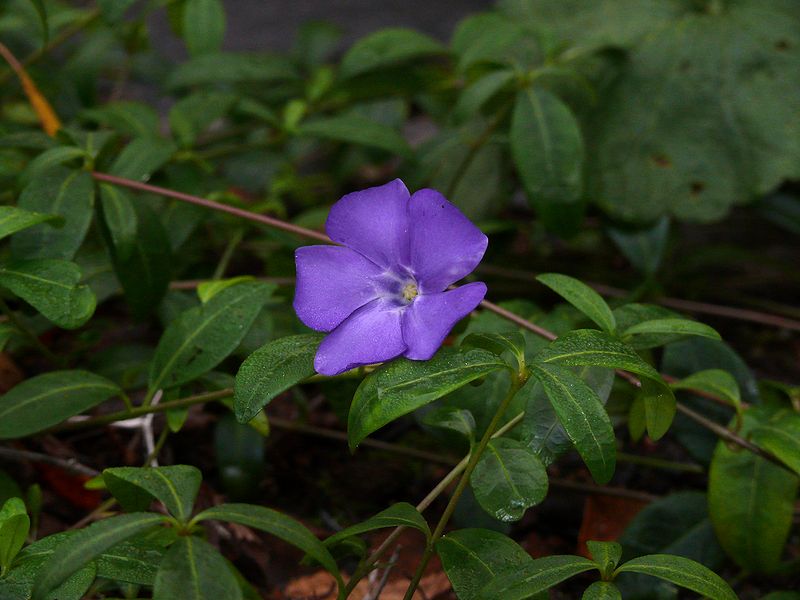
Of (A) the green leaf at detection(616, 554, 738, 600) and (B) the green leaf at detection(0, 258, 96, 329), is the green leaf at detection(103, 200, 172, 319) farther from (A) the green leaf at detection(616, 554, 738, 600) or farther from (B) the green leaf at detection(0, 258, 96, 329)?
(A) the green leaf at detection(616, 554, 738, 600)

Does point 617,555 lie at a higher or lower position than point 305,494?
higher

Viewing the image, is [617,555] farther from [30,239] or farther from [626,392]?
[30,239]

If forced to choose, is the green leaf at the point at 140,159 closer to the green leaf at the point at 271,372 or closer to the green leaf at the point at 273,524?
the green leaf at the point at 271,372

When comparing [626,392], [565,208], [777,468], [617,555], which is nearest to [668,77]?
[565,208]

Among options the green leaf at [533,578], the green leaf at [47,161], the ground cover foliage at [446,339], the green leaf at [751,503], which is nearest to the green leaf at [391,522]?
the ground cover foliage at [446,339]

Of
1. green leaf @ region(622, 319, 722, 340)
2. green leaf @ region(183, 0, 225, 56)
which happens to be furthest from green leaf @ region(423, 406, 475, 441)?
green leaf @ region(183, 0, 225, 56)

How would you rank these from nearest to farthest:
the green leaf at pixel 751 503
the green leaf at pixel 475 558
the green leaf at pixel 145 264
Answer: the green leaf at pixel 475 558 → the green leaf at pixel 751 503 → the green leaf at pixel 145 264
